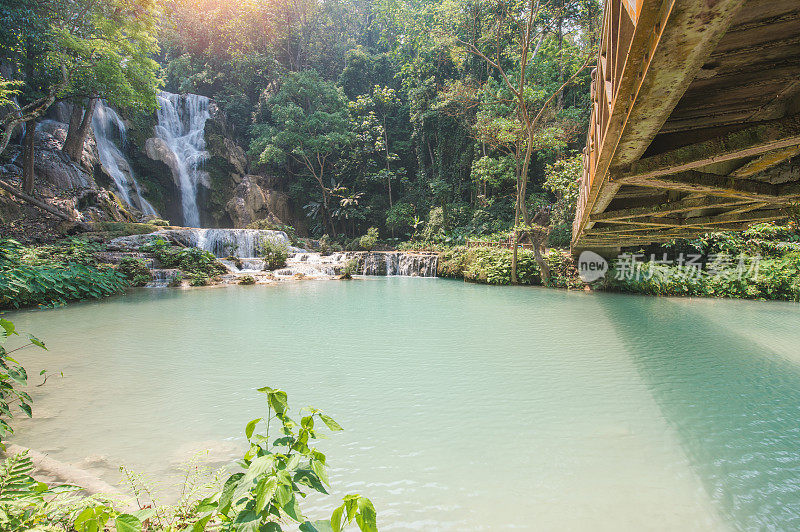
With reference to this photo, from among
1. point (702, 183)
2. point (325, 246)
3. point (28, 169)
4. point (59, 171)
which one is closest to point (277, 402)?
point (702, 183)

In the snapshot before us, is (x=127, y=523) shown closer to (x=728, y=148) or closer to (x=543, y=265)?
(x=728, y=148)

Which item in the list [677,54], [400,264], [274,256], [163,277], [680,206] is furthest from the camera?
[400,264]

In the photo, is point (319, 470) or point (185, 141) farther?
point (185, 141)

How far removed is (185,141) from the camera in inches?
867

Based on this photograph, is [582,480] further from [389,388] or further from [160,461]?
[160,461]

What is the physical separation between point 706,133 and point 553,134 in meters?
11.5

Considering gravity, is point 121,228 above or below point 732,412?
above

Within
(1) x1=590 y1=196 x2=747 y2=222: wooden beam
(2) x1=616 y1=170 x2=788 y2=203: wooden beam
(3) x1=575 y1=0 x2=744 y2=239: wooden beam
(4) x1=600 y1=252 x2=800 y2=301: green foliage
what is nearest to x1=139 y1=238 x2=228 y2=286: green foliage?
(1) x1=590 y1=196 x2=747 y2=222: wooden beam

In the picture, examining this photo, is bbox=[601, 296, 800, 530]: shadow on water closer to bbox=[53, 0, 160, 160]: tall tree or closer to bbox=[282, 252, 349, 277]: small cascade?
bbox=[282, 252, 349, 277]: small cascade

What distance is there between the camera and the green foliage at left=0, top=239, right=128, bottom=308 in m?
7.34

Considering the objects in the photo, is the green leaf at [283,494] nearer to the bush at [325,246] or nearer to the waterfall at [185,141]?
the bush at [325,246]

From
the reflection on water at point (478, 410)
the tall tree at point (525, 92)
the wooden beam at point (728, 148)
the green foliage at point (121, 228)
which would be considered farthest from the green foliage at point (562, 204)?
the green foliage at point (121, 228)

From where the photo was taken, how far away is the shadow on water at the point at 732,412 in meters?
1.94

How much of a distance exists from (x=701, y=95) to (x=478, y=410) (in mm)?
2818
